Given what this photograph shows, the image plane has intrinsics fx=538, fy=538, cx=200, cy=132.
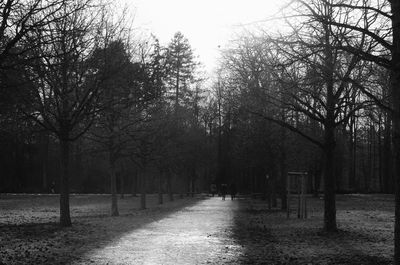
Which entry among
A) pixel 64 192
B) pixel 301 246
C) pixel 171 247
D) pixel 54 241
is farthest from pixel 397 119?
pixel 64 192

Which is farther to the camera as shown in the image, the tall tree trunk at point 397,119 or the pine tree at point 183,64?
the pine tree at point 183,64

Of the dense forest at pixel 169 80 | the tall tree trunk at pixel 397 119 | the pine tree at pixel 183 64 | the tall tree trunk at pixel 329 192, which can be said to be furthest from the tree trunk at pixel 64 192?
the pine tree at pixel 183 64

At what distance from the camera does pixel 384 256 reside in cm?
1113

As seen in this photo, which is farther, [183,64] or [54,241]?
[183,64]

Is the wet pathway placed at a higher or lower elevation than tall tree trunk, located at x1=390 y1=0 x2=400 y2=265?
lower

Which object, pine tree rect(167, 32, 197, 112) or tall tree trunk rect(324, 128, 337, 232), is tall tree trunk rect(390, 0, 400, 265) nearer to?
tall tree trunk rect(324, 128, 337, 232)

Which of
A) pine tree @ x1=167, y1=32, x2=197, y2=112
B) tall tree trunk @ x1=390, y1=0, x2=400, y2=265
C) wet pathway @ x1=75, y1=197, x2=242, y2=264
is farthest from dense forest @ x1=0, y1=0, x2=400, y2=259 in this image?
pine tree @ x1=167, y1=32, x2=197, y2=112

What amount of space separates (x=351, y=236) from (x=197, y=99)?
42785 millimetres

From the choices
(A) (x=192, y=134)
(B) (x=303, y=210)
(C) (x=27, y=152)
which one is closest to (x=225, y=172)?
(A) (x=192, y=134)

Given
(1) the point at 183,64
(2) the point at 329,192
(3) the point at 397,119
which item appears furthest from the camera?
(1) the point at 183,64

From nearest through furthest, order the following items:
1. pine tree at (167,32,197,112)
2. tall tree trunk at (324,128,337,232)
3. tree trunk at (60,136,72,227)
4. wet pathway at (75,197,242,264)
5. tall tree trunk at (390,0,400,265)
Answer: tall tree trunk at (390,0,400,265), wet pathway at (75,197,242,264), tall tree trunk at (324,128,337,232), tree trunk at (60,136,72,227), pine tree at (167,32,197,112)

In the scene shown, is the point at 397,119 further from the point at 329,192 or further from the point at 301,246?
the point at 329,192

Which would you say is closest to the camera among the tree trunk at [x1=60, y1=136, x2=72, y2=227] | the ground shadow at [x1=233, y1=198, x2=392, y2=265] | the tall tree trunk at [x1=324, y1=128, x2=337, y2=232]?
the ground shadow at [x1=233, y1=198, x2=392, y2=265]

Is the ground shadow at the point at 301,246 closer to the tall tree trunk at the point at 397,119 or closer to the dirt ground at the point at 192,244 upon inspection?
the dirt ground at the point at 192,244
